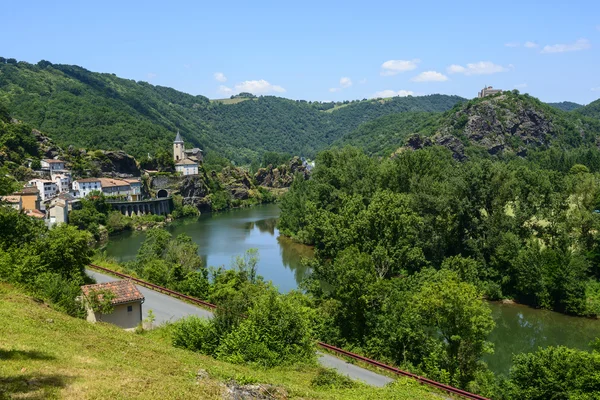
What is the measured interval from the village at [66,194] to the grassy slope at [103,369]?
48.5 m

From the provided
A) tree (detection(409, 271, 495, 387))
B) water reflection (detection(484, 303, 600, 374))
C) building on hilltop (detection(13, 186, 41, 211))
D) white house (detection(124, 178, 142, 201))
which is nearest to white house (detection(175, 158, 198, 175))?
white house (detection(124, 178, 142, 201))

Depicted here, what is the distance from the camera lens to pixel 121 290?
21547mm

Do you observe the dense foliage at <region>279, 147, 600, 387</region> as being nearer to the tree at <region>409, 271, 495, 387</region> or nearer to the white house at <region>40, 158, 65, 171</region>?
the tree at <region>409, 271, 495, 387</region>

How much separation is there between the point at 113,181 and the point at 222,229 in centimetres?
2321

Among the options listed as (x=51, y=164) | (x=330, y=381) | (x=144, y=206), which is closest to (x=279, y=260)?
(x=330, y=381)

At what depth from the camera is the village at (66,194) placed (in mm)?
62625

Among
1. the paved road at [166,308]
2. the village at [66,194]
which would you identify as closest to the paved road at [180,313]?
the paved road at [166,308]

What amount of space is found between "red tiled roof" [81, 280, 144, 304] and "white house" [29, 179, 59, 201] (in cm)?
5612

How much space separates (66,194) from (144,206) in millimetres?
17030

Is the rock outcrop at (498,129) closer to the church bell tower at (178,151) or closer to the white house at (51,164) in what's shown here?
the church bell tower at (178,151)

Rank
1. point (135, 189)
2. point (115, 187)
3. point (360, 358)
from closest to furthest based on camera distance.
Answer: point (360, 358), point (115, 187), point (135, 189)

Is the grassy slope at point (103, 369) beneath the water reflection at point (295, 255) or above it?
above

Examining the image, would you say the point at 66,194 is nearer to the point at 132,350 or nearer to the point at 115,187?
the point at 115,187

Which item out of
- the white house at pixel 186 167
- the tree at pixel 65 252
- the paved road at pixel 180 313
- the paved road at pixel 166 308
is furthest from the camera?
the white house at pixel 186 167
